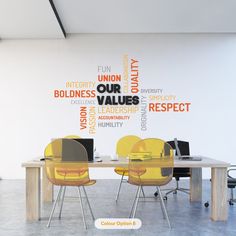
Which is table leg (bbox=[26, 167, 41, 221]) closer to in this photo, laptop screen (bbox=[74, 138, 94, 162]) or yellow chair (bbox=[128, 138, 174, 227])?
laptop screen (bbox=[74, 138, 94, 162])

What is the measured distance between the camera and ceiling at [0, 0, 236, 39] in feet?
18.4

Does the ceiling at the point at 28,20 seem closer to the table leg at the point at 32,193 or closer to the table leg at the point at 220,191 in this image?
the table leg at the point at 32,193

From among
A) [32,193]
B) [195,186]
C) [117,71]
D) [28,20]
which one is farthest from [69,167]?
[117,71]

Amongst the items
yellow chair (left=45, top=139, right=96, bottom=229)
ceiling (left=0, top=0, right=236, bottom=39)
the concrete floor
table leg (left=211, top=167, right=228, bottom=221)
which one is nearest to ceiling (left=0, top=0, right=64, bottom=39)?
ceiling (left=0, top=0, right=236, bottom=39)

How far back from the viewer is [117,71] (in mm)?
6969

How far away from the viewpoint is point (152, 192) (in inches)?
213

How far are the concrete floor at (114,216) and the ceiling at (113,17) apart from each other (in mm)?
3233

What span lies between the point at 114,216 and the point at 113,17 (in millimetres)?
3946

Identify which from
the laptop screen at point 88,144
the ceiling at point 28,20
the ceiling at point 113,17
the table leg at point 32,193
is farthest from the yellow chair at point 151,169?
the ceiling at point 28,20

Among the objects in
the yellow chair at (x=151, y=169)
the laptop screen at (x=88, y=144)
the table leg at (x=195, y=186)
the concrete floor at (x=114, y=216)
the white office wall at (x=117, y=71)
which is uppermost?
the white office wall at (x=117, y=71)

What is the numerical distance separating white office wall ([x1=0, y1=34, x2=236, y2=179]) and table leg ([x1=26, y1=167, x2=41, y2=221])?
3.29m

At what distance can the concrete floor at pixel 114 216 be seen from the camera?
3311 mm

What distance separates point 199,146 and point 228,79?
164 cm

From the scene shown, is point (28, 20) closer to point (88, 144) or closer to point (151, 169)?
point (88, 144)
